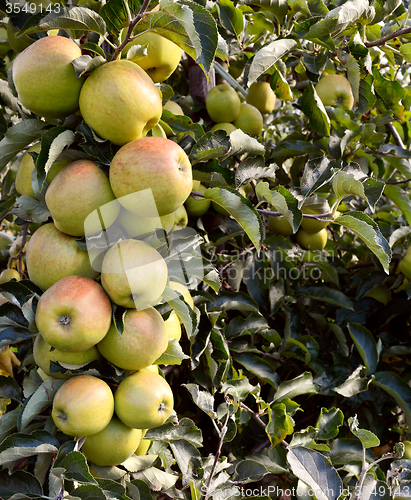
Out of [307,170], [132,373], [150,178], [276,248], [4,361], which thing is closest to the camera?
[150,178]

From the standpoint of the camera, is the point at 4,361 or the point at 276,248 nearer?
the point at 4,361

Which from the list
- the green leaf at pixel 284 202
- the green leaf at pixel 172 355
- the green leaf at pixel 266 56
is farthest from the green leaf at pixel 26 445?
the green leaf at pixel 266 56

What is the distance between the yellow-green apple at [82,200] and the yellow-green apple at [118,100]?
3.3 inches

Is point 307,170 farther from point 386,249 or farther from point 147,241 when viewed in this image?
point 147,241

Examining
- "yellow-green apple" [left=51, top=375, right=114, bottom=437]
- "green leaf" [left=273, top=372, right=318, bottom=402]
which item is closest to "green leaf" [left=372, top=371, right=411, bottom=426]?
"green leaf" [left=273, top=372, right=318, bottom=402]

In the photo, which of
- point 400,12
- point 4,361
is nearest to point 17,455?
point 4,361

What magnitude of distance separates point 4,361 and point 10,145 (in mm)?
738

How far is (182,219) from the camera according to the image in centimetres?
111

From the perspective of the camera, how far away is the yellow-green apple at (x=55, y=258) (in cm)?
81

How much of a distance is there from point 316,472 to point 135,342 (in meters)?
0.46

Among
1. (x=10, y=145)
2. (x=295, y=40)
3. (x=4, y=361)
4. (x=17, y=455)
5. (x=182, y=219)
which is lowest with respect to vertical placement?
(x=4, y=361)

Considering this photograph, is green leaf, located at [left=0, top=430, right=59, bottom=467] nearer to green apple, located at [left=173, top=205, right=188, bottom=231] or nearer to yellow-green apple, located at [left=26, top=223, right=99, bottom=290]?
yellow-green apple, located at [left=26, top=223, right=99, bottom=290]

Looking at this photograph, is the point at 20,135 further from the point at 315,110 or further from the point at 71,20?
the point at 315,110

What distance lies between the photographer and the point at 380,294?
160cm
